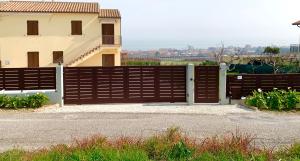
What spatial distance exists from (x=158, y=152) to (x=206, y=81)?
8927 millimetres

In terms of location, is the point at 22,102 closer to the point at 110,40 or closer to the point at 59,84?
the point at 59,84

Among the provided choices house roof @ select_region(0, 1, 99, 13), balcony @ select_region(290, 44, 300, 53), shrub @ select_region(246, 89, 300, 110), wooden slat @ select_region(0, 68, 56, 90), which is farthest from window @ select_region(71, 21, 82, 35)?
shrub @ select_region(246, 89, 300, 110)

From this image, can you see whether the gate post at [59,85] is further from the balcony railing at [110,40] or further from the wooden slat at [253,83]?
the balcony railing at [110,40]

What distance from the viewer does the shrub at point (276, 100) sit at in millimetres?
14508

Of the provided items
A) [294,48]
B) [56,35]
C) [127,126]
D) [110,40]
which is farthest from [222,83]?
[56,35]

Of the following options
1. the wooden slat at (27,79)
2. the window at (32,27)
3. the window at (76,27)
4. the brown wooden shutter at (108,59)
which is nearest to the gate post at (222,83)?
the wooden slat at (27,79)

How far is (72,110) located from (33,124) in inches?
112

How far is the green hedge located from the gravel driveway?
642 mm

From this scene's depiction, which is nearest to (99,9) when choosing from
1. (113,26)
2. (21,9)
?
(113,26)

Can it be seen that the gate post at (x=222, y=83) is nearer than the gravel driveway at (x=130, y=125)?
No

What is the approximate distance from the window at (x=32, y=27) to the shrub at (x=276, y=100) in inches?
1060

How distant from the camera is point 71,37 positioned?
123 feet

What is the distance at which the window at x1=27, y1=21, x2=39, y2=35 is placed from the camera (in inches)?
1446

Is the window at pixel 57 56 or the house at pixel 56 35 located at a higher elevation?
the house at pixel 56 35
